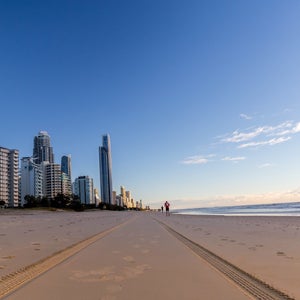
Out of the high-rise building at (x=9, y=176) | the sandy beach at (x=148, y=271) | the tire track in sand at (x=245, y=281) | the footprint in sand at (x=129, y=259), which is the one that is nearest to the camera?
the tire track in sand at (x=245, y=281)

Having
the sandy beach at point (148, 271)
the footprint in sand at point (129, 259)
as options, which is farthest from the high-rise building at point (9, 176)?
the footprint in sand at point (129, 259)

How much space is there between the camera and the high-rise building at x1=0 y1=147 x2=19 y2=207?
186 meters

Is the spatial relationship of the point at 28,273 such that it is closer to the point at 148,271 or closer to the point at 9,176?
the point at 148,271

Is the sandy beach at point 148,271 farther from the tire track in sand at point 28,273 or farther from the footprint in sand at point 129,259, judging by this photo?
the tire track in sand at point 28,273

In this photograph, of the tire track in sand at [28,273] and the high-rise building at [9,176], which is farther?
the high-rise building at [9,176]

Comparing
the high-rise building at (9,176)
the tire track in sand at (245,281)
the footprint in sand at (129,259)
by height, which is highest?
the high-rise building at (9,176)

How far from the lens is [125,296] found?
558 cm

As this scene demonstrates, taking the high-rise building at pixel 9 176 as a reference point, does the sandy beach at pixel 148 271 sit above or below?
below

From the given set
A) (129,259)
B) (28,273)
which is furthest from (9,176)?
(28,273)

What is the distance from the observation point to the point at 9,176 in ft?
630

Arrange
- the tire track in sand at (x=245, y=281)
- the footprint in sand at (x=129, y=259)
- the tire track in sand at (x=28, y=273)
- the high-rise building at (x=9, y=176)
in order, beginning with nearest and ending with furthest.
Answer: the tire track in sand at (x=245, y=281)
the tire track in sand at (x=28, y=273)
the footprint in sand at (x=129, y=259)
the high-rise building at (x=9, y=176)

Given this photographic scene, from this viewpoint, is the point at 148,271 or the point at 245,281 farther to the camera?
the point at 148,271

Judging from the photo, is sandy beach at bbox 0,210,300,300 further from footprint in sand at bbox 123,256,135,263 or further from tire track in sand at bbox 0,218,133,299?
tire track in sand at bbox 0,218,133,299

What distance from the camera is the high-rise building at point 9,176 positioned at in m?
186
